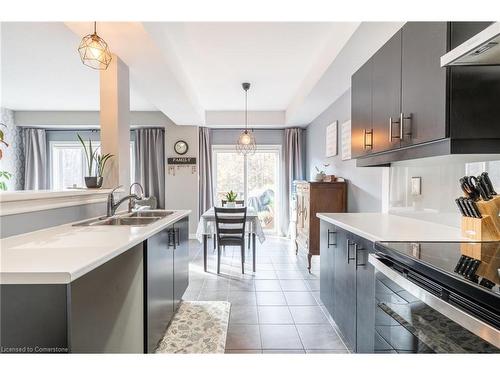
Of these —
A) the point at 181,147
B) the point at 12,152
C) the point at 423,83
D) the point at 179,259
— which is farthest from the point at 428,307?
the point at 12,152

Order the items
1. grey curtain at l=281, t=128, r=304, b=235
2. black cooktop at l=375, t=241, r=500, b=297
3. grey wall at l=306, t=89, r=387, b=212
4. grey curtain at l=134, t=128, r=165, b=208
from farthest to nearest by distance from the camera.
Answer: grey curtain at l=281, t=128, r=304, b=235
grey curtain at l=134, t=128, r=165, b=208
grey wall at l=306, t=89, r=387, b=212
black cooktop at l=375, t=241, r=500, b=297

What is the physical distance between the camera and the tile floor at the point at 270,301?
7.00 feet

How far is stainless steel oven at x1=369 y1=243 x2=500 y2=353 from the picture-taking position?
78 cm

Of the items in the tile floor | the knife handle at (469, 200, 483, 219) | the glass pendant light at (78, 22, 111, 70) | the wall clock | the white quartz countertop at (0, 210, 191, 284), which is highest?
the glass pendant light at (78, 22, 111, 70)

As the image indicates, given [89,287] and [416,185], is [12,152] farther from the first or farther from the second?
[416,185]

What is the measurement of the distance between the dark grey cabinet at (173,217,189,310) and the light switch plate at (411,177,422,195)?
6.21 ft

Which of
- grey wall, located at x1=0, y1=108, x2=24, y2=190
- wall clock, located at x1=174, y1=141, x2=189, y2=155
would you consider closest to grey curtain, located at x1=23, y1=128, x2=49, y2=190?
grey wall, located at x1=0, y1=108, x2=24, y2=190

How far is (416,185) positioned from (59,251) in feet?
7.43

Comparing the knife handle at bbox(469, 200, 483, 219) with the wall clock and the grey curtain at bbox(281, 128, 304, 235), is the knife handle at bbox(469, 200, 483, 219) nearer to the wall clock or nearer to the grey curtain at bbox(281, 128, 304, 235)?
the grey curtain at bbox(281, 128, 304, 235)

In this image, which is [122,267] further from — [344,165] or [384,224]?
[344,165]

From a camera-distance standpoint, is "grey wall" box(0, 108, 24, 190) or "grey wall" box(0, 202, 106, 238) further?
"grey wall" box(0, 108, 24, 190)

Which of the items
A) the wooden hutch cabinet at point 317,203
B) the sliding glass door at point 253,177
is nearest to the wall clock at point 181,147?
the sliding glass door at point 253,177

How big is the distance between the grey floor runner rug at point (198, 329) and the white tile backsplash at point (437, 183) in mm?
1753

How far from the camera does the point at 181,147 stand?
6035 mm
